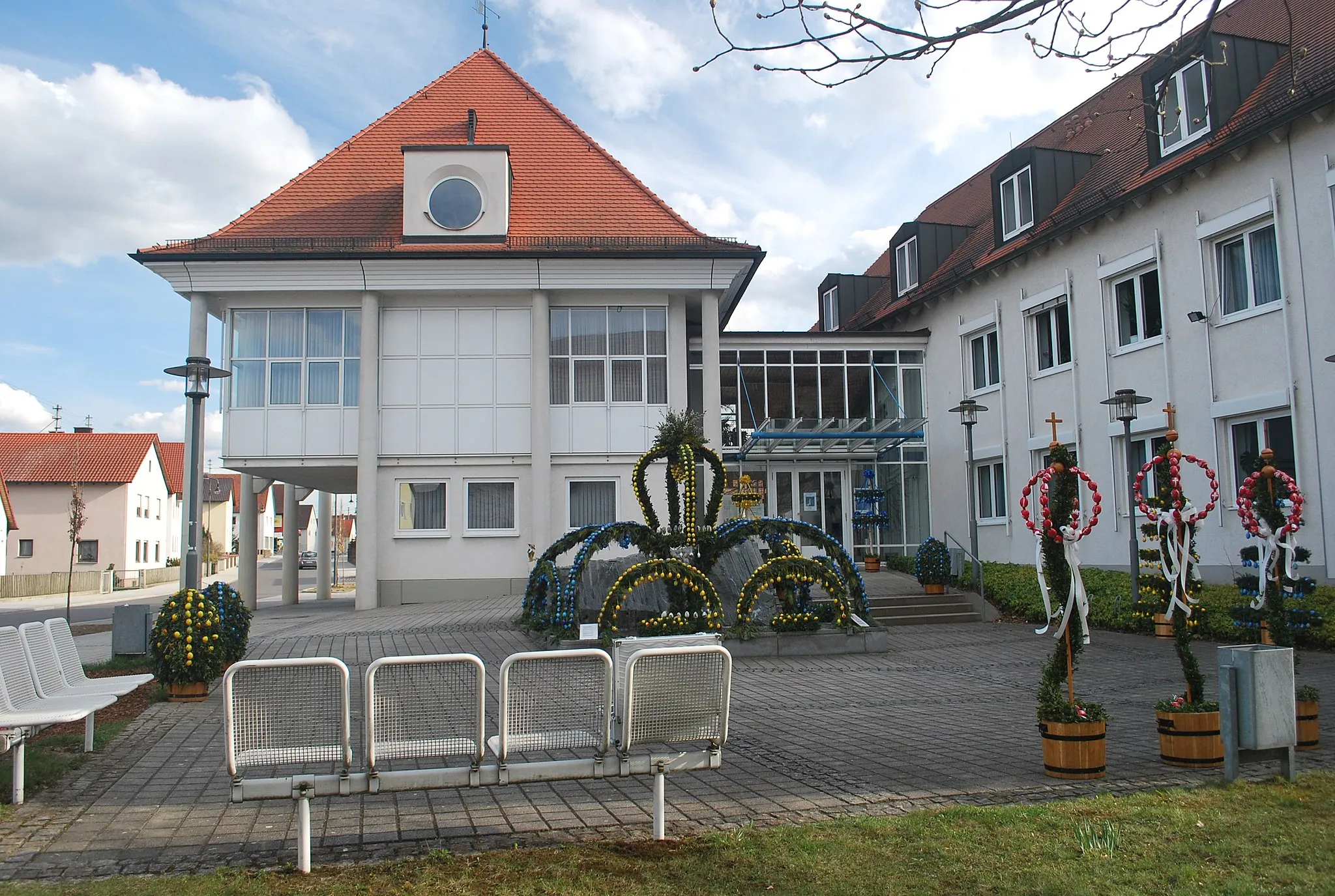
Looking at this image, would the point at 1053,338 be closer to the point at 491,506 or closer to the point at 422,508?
the point at 491,506

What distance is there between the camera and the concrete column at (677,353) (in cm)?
2420

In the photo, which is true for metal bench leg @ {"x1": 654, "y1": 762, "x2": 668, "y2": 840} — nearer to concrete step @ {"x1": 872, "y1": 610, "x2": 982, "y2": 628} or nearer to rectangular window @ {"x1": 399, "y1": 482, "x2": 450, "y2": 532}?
concrete step @ {"x1": 872, "y1": 610, "x2": 982, "y2": 628}

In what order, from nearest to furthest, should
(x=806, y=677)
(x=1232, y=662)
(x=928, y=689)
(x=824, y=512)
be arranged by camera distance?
1. (x=1232, y=662)
2. (x=928, y=689)
3. (x=806, y=677)
4. (x=824, y=512)

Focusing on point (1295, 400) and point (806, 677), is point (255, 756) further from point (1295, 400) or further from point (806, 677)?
point (1295, 400)

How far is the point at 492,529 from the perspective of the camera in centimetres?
2372

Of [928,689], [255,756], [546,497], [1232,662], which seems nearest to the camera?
[255,756]

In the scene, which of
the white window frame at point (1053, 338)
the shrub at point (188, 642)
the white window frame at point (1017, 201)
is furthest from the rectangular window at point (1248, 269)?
the shrub at point (188, 642)

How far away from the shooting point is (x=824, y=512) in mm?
27375

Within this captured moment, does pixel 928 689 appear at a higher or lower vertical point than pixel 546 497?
lower

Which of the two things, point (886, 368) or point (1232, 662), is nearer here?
point (1232, 662)

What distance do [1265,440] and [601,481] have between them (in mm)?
13533

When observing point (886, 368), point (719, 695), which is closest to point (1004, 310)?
point (886, 368)

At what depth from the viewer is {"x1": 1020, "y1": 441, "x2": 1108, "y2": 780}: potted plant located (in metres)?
6.52

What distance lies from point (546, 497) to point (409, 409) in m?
3.88
